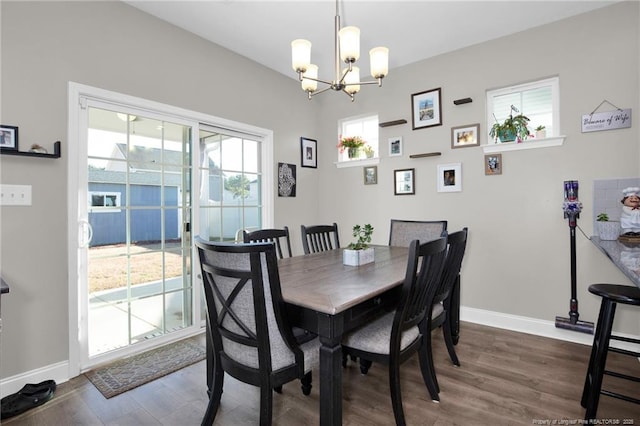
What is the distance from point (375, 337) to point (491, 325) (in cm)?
197

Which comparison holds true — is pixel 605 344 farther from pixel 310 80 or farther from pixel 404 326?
pixel 310 80

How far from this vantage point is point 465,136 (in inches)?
122

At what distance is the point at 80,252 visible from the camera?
220cm

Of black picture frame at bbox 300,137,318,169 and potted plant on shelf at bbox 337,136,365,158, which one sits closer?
potted plant on shelf at bbox 337,136,365,158

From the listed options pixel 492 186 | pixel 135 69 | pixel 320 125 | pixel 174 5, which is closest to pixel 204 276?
pixel 135 69

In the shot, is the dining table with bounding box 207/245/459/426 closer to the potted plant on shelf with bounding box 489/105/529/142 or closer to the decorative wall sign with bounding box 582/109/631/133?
A: the potted plant on shelf with bounding box 489/105/529/142

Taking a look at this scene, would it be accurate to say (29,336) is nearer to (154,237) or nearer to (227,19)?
(154,237)

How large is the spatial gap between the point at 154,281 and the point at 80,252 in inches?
23.9

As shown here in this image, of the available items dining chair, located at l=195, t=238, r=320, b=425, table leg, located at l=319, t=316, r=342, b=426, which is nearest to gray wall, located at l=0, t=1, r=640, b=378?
dining chair, located at l=195, t=238, r=320, b=425

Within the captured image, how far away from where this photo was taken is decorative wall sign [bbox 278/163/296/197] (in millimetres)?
3652

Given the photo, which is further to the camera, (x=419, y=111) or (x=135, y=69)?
(x=419, y=111)

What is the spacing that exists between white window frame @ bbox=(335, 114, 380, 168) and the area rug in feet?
8.22

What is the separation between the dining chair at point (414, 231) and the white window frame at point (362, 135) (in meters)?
0.94

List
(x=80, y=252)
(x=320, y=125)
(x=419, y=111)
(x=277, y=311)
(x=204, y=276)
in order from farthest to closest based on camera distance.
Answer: (x=320, y=125), (x=419, y=111), (x=80, y=252), (x=204, y=276), (x=277, y=311)
